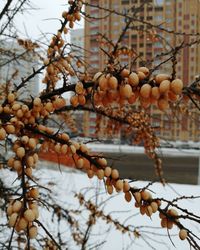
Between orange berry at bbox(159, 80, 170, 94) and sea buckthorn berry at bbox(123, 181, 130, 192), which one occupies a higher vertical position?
orange berry at bbox(159, 80, 170, 94)

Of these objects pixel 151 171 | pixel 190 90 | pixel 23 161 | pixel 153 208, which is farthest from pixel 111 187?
pixel 151 171

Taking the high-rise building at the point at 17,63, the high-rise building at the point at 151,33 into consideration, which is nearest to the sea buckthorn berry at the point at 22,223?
the high-rise building at the point at 151,33

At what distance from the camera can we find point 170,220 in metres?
1.11

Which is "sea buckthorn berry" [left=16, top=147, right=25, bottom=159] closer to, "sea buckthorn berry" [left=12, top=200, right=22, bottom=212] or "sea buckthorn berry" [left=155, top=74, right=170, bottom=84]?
"sea buckthorn berry" [left=12, top=200, right=22, bottom=212]

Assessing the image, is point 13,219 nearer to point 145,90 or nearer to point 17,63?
point 145,90

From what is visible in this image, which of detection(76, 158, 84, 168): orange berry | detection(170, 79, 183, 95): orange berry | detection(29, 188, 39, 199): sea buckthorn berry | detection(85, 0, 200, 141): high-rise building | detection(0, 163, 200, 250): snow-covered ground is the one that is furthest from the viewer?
detection(0, 163, 200, 250): snow-covered ground

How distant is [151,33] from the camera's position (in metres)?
2.82

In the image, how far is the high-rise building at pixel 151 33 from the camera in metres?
2.60

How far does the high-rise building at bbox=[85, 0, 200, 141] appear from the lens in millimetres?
2600

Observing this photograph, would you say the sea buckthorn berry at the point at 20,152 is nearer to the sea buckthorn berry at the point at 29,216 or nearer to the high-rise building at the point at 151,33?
the sea buckthorn berry at the point at 29,216

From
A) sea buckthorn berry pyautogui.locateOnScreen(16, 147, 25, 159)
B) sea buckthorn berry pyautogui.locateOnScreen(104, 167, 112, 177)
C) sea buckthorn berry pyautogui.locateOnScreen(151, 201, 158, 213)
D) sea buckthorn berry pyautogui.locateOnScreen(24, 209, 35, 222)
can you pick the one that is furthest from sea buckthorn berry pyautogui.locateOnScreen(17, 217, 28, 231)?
sea buckthorn berry pyautogui.locateOnScreen(151, 201, 158, 213)

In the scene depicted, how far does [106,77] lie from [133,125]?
1.53 metres

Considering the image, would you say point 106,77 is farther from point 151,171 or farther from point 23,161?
point 151,171

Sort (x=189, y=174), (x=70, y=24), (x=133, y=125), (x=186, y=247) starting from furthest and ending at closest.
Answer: (x=189, y=174) → (x=186, y=247) → (x=133, y=125) → (x=70, y=24)
